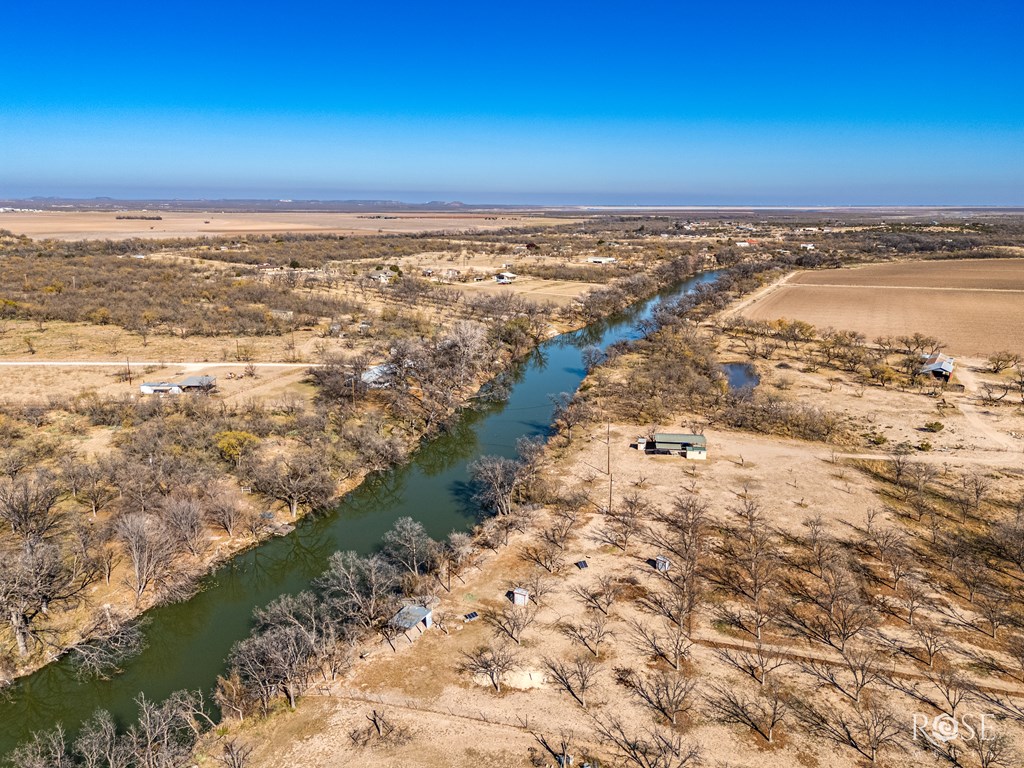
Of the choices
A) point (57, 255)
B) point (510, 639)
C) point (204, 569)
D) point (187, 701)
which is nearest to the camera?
point (187, 701)

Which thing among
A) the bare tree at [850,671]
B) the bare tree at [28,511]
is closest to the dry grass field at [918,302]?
the bare tree at [850,671]

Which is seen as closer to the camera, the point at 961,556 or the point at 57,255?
the point at 961,556

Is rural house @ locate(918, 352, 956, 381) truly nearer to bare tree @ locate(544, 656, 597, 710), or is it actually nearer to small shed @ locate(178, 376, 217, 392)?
bare tree @ locate(544, 656, 597, 710)

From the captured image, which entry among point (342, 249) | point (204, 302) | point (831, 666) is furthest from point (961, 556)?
point (342, 249)

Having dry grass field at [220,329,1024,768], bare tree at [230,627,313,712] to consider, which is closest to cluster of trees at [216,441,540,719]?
bare tree at [230,627,313,712]

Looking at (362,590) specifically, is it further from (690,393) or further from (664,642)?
→ (690,393)

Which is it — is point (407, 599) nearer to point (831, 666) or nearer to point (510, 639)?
point (510, 639)
